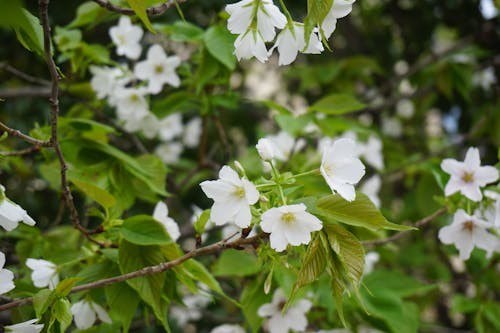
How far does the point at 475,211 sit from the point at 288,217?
57 cm

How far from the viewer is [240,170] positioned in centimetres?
99

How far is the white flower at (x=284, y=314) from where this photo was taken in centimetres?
132

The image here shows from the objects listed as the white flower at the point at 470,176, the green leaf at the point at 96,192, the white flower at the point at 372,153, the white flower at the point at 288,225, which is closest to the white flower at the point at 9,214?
the green leaf at the point at 96,192

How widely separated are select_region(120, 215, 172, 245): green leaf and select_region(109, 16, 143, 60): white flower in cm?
70

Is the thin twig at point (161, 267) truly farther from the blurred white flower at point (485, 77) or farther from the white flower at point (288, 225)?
the blurred white flower at point (485, 77)

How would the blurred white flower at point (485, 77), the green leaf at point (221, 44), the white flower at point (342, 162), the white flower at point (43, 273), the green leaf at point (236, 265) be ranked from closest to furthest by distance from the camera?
the white flower at point (342, 162) < the white flower at point (43, 273) < the green leaf at point (221, 44) < the green leaf at point (236, 265) < the blurred white flower at point (485, 77)

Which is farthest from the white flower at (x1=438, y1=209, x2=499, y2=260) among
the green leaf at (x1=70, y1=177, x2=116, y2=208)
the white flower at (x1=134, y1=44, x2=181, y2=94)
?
the white flower at (x1=134, y1=44, x2=181, y2=94)

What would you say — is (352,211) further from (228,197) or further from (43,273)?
(43,273)

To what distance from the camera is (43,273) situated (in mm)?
1175

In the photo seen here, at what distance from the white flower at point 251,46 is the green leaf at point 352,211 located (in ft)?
0.85

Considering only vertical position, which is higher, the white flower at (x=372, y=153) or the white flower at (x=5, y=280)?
the white flower at (x=5, y=280)

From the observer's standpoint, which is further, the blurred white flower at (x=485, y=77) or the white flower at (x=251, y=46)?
the blurred white flower at (x=485, y=77)

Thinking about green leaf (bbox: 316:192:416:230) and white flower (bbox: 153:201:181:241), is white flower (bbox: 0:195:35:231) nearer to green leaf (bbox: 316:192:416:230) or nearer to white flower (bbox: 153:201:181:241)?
white flower (bbox: 153:201:181:241)

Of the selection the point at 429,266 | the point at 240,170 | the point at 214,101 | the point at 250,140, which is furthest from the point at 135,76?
the point at 429,266
